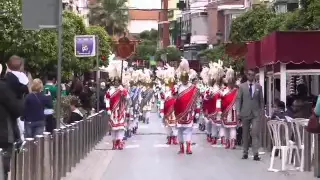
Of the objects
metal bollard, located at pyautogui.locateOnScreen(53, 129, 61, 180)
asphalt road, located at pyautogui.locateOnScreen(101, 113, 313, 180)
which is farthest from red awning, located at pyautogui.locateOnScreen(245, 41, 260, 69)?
metal bollard, located at pyautogui.locateOnScreen(53, 129, 61, 180)

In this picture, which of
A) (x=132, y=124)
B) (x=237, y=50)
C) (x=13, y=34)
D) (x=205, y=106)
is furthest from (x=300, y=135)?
(x=13, y=34)

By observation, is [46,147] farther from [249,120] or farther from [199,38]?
[199,38]

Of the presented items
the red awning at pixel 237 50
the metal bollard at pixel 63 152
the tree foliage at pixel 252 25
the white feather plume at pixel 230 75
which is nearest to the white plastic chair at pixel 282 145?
the metal bollard at pixel 63 152

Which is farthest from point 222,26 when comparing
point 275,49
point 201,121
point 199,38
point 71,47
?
point 275,49

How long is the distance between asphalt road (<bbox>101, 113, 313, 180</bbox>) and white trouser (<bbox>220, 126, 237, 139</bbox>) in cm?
41

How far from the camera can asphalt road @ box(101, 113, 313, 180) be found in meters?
16.2

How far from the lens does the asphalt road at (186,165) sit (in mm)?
16250

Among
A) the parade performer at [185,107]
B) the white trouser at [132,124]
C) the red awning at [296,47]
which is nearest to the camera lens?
the red awning at [296,47]

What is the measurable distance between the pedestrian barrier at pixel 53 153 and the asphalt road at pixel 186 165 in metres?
0.78

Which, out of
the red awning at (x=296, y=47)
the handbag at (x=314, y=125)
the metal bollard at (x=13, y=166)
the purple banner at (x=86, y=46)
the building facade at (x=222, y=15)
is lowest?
the metal bollard at (x=13, y=166)

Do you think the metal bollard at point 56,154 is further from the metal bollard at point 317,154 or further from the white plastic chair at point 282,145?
the white plastic chair at point 282,145

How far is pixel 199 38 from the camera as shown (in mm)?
96375

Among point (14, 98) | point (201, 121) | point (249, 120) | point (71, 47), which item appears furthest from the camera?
point (71, 47)

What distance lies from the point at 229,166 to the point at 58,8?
6.38 metres
